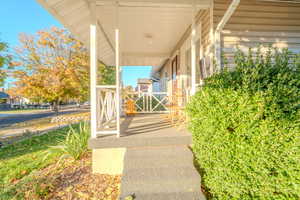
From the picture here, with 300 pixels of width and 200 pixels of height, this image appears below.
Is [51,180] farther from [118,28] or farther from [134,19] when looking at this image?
[134,19]

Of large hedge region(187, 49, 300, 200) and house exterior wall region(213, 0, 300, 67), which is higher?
house exterior wall region(213, 0, 300, 67)

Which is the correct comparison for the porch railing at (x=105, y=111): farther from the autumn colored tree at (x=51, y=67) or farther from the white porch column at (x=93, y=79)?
the autumn colored tree at (x=51, y=67)

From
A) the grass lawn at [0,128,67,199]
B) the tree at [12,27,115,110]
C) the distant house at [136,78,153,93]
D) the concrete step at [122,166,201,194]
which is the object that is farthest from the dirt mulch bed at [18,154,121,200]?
the distant house at [136,78,153,93]

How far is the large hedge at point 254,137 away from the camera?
176 cm

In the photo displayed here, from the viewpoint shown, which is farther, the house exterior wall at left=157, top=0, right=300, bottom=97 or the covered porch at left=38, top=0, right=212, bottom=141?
the house exterior wall at left=157, top=0, right=300, bottom=97

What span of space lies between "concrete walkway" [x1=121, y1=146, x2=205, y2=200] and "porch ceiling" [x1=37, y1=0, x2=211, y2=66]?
8.19ft

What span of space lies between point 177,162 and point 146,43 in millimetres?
4459

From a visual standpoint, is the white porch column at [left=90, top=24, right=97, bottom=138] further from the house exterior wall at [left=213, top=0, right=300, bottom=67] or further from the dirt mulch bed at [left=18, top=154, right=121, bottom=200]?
the house exterior wall at [left=213, top=0, right=300, bottom=67]

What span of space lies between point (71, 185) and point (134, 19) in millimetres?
3619

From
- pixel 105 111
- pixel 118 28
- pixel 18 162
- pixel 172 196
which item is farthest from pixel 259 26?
pixel 18 162

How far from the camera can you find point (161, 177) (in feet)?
6.56

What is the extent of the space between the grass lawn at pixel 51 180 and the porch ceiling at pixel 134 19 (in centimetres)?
277

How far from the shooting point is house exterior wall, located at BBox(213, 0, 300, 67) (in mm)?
3020

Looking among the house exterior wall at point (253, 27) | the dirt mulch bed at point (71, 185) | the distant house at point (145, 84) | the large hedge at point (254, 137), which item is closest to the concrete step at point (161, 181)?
the large hedge at point (254, 137)
